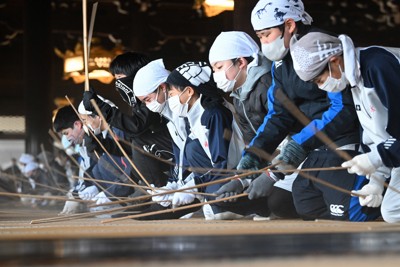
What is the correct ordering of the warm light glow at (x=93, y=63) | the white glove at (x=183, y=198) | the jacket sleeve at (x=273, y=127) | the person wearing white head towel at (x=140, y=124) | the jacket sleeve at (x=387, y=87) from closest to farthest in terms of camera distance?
1. the jacket sleeve at (x=387, y=87)
2. the jacket sleeve at (x=273, y=127)
3. the white glove at (x=183, y=198)
4. the person wearing white head towel at (x=140, y=124)
5. the warm light glow at (x=93, y=63)

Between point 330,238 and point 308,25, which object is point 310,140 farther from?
point 330,238

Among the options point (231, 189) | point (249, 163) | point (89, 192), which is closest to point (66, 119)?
point (89, 192)

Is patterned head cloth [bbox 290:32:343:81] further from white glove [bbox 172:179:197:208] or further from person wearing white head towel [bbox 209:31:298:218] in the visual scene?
white glove [bbox 172:179:197:208]

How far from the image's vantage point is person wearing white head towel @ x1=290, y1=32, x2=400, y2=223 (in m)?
3.39

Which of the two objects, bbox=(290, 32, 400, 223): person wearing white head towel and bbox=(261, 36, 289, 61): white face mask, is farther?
bbox=(261, 36, 289, 61): white face mask

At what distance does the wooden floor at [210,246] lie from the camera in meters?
2.07

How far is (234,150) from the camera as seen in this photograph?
4.43 metres

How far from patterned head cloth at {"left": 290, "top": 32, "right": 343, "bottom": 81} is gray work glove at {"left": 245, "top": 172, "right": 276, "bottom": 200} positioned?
0.69m

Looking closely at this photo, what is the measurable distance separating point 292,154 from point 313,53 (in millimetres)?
505

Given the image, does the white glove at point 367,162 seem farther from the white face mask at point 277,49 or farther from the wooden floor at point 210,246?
the white face mask at point 277,49

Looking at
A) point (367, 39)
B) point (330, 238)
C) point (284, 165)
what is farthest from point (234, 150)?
point (367, 39)

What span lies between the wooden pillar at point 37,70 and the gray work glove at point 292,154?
25.2 feet

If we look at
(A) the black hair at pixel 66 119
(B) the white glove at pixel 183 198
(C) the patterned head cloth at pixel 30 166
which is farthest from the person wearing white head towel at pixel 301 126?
(C) the patterned head cloth at pixel 30 166

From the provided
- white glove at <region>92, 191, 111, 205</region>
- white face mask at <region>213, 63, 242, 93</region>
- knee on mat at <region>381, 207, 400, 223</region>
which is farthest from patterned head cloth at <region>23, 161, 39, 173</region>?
knee on mat at <region>381, 207, 400, 223</region>
